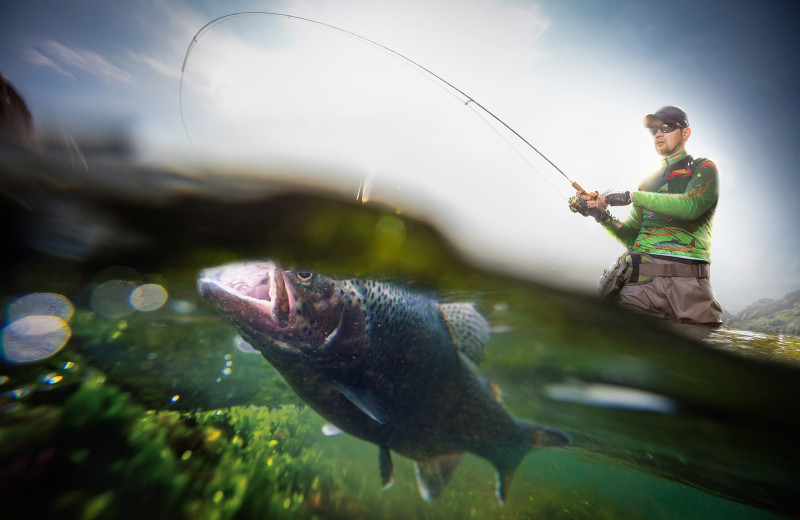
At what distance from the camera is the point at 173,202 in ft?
6.82

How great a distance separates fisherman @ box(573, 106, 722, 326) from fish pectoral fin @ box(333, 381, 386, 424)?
2836 millimetres

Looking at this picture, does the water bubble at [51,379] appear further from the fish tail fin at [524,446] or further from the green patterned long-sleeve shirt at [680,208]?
the green patterned long-sleeve shirt at [680,208]

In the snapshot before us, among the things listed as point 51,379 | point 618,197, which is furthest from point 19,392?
A: point 618,197

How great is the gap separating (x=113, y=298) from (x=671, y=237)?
277 inches

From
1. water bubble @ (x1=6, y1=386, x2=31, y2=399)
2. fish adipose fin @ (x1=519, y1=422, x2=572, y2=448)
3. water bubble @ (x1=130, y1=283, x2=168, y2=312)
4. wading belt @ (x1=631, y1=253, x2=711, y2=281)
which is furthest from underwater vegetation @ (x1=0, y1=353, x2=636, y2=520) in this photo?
wading belt @ (x1=631, y1=253, x2=711, y2=281)

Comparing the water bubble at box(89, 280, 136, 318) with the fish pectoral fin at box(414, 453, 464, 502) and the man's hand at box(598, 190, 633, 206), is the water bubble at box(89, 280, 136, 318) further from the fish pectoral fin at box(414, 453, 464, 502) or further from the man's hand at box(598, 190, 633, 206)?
the man's hand at box(598, 190, 633, 206)

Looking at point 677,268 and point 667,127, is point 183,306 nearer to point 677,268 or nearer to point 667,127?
point 677,268

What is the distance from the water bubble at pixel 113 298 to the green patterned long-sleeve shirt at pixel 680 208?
599cm

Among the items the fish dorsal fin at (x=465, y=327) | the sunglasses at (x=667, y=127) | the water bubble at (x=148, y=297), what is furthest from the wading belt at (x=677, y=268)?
the water bubble at (x=148, y=297)

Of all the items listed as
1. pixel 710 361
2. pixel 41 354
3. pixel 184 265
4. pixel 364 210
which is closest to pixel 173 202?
pixel 184 265

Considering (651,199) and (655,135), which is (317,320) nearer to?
(651,199)

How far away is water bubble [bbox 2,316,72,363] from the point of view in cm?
308

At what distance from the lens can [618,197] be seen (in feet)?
10.4

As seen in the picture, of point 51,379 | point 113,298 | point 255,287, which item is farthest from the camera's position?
A: point 113,298
